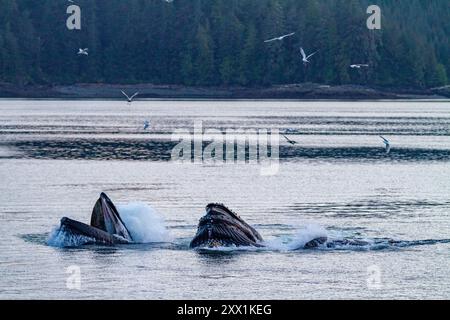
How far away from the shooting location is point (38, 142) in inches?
3383

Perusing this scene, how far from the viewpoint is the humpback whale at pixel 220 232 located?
34.1 metres

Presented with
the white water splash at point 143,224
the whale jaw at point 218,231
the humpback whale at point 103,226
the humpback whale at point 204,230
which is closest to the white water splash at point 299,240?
the humpback whale at point 204,230

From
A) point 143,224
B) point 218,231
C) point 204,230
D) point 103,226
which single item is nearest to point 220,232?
point 218,231

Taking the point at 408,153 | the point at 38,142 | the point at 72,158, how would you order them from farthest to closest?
the point at 38,142 → the point at 408,153 → the point at 72,158

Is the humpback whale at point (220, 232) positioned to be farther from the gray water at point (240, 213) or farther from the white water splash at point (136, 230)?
the white water splash at point (136, 230)

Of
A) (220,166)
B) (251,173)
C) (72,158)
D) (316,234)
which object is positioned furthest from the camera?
(72,158)

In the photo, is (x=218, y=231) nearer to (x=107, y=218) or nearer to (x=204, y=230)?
(x=204, y=230)

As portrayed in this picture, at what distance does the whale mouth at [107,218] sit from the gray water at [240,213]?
107 centimetres

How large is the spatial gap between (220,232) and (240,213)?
8589 mm

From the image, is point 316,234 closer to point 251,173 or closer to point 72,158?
point 251,173

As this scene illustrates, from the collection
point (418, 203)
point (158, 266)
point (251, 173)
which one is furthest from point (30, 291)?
point (251, 173)

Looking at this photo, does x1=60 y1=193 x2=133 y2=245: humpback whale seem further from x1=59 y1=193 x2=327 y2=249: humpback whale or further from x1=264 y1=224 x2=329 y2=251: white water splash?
x1=264 y1=224 x2=329 y2=251: white water splash

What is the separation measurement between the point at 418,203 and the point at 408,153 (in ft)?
104
